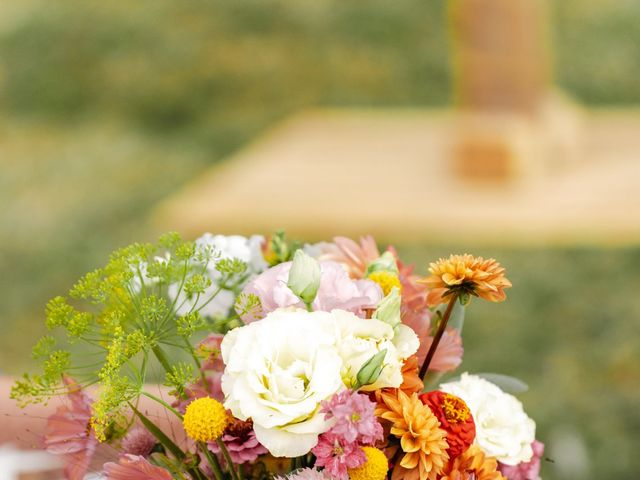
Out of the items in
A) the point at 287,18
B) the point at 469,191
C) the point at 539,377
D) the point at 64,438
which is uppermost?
the point at 64,438

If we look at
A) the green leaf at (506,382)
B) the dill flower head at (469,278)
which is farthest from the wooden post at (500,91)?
the dill flower head at (469,278)

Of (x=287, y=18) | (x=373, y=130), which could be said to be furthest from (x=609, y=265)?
(x=287, y=18)

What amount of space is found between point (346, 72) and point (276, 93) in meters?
0.37

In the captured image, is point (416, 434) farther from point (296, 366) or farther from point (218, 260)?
point (218, 260)

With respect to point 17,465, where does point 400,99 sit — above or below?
below

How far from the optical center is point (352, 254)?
66 cm

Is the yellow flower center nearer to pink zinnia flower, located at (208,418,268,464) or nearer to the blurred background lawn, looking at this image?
pink zinnia flower, located at (208,418,268,464)

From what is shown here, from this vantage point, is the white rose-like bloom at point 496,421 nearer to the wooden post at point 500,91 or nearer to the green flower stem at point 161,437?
the green flower stem at point 161,437

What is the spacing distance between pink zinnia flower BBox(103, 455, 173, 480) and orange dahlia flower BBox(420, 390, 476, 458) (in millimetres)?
153

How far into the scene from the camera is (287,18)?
5.05 meters

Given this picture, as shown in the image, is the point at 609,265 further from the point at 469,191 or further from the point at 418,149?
the point at 418,149

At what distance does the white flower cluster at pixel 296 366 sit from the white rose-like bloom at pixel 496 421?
9 centimetres

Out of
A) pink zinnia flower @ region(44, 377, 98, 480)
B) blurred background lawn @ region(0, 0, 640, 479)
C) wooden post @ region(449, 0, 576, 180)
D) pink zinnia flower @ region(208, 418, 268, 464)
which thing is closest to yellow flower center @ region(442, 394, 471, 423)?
pink zinnia flower @ region(208, 418, 268, 464)

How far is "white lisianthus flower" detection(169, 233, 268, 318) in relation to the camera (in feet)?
2.17
